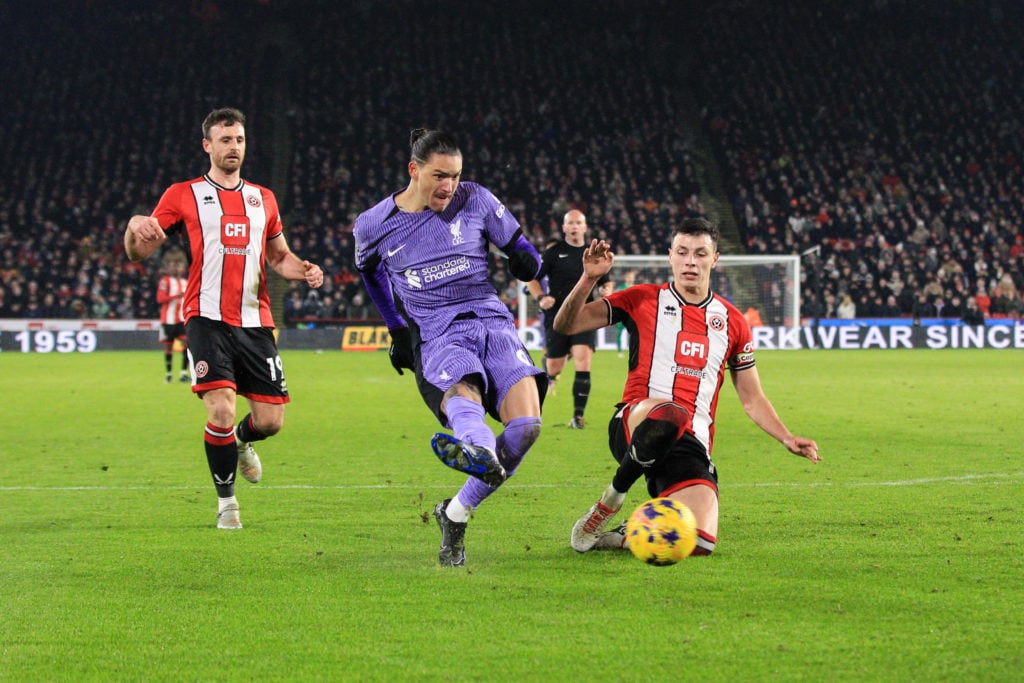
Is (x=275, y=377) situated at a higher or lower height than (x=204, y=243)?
lower

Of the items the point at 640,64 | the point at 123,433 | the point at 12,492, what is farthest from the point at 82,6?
the point at 12,492

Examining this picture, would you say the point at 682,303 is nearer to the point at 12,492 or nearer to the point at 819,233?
the point at 12,492

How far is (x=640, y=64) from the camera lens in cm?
4400

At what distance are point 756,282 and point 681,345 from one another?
1030 inches

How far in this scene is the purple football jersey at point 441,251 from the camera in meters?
5.62

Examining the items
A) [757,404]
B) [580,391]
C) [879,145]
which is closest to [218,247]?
[757,404]

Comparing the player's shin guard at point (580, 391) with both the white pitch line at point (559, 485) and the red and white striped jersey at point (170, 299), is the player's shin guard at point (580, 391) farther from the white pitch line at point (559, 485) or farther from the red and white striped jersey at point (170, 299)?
the red and white striped jersey at point (170, 299)

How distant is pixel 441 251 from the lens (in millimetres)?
5613

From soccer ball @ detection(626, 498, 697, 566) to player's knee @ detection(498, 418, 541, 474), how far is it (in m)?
0.69

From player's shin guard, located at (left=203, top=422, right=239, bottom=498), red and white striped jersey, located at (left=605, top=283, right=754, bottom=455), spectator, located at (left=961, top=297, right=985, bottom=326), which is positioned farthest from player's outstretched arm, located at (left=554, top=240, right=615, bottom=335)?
spectator, located at (left=961, top=297, right=985, bottom=326)

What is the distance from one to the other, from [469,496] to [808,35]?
4316 cm

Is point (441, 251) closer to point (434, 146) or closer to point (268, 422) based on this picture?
point (434, 146)

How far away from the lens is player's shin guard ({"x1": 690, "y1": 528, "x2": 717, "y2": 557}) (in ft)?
17.2

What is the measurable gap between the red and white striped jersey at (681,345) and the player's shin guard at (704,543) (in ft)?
1.95
